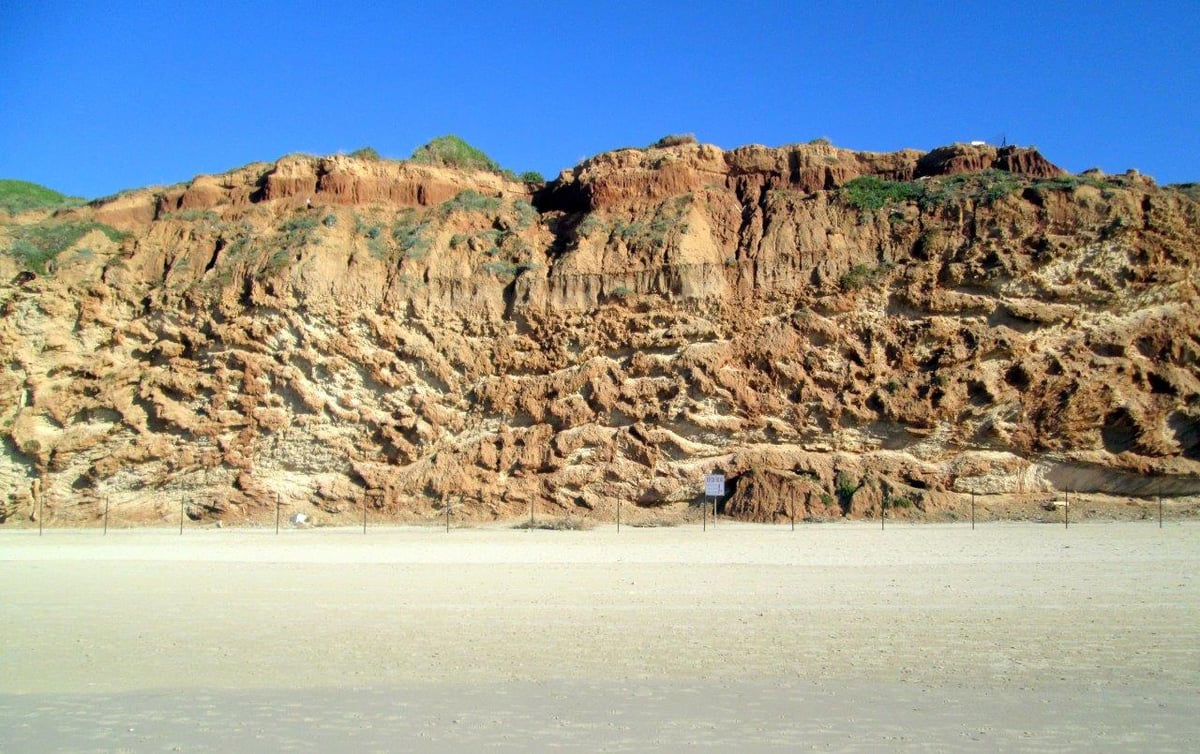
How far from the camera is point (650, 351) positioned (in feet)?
84.5

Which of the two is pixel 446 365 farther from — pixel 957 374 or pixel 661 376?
pixel 957 374

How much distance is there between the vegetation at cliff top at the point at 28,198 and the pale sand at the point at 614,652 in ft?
79.3

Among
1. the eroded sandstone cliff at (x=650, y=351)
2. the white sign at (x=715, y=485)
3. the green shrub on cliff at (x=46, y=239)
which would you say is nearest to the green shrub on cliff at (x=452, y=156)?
the eroded sandstone cliff at (x=650, y=351)

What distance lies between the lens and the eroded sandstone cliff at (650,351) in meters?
23.1

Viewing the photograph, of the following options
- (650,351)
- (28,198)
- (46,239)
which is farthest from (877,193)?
(28,198)

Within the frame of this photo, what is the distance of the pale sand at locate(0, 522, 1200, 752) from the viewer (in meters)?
6.23

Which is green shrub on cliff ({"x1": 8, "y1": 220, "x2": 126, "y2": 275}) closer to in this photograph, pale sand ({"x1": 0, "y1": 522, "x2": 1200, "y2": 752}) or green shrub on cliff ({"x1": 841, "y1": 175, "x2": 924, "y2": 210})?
pale sand ({"x1": 0, "y1": 522, "x2": 1200, "y2": 752})

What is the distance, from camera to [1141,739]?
19.4ft

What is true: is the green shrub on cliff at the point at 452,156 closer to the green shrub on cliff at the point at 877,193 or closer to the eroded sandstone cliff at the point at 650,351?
the eroded sandstone cliff at the point at 650,351

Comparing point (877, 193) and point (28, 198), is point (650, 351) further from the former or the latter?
point (28, 198)

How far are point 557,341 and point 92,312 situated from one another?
15.9 m

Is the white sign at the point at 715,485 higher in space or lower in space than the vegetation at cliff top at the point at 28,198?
lower

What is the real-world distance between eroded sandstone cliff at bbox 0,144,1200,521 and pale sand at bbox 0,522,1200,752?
786cm

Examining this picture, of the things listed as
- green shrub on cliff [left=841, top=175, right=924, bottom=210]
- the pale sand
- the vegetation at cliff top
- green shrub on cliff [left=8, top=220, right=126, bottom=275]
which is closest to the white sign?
the pale sand
